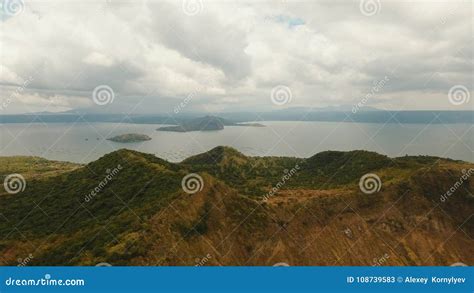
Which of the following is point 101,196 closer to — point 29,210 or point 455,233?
point 29,210

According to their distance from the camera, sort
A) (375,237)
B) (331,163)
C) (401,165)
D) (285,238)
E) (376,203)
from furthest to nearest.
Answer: (331,163), (401,165), (376,203), (375,237), (285,238)

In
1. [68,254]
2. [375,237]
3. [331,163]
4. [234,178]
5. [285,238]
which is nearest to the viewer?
[68,254]

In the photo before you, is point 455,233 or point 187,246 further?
point 455,233

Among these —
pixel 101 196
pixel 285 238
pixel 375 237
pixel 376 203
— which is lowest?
pixel 101 196

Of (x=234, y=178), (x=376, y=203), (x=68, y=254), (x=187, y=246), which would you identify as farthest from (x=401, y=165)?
(x=68, y=254)

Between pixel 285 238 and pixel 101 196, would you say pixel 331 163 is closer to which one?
pixel 285 238

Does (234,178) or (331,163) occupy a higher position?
(331,163)
